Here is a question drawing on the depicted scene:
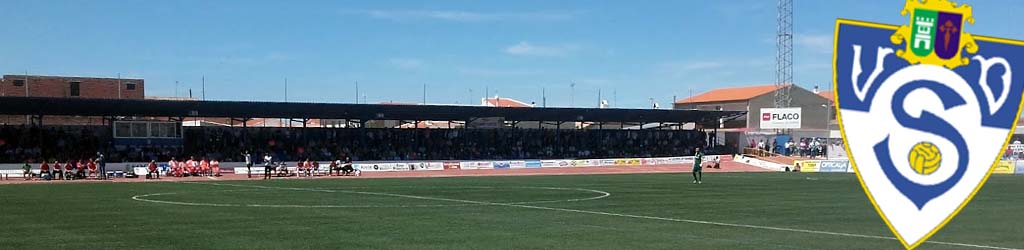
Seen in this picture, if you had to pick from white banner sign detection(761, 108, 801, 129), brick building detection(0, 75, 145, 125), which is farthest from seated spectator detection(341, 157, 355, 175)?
white banner sign detection(761, 108, 801, 129)

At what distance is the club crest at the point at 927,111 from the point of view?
4.09m

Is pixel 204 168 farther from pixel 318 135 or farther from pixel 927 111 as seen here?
pixel 927 111

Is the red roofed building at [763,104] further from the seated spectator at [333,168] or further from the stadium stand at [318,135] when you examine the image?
the seated spectator at [333,168]

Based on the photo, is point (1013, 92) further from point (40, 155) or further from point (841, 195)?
point (40, 155)

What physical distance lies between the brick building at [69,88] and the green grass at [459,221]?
4976 centimetres

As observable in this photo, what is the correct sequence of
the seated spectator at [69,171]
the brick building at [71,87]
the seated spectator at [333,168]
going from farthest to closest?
the brick building at [71,87], the seated spectator at [333,168], the seated spectator at [69,171]

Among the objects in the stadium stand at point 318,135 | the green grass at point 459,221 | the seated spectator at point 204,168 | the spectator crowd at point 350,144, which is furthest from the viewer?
the spectator crowd at point 350,144

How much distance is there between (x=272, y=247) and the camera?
46.4 feet

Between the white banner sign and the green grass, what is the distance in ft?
134

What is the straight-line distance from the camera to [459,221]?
60.8 feet

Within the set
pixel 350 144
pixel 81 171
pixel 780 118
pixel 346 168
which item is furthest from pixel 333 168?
pixel 780 118

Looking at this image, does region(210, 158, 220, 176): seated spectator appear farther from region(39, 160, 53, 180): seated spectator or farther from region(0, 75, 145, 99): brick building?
region(0, 75, 145, 99): brick building

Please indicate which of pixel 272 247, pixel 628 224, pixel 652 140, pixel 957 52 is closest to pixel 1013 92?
pixel 957 52

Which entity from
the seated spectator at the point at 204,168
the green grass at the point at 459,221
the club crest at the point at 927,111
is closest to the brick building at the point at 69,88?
the seated spectator at the point at 204,168
